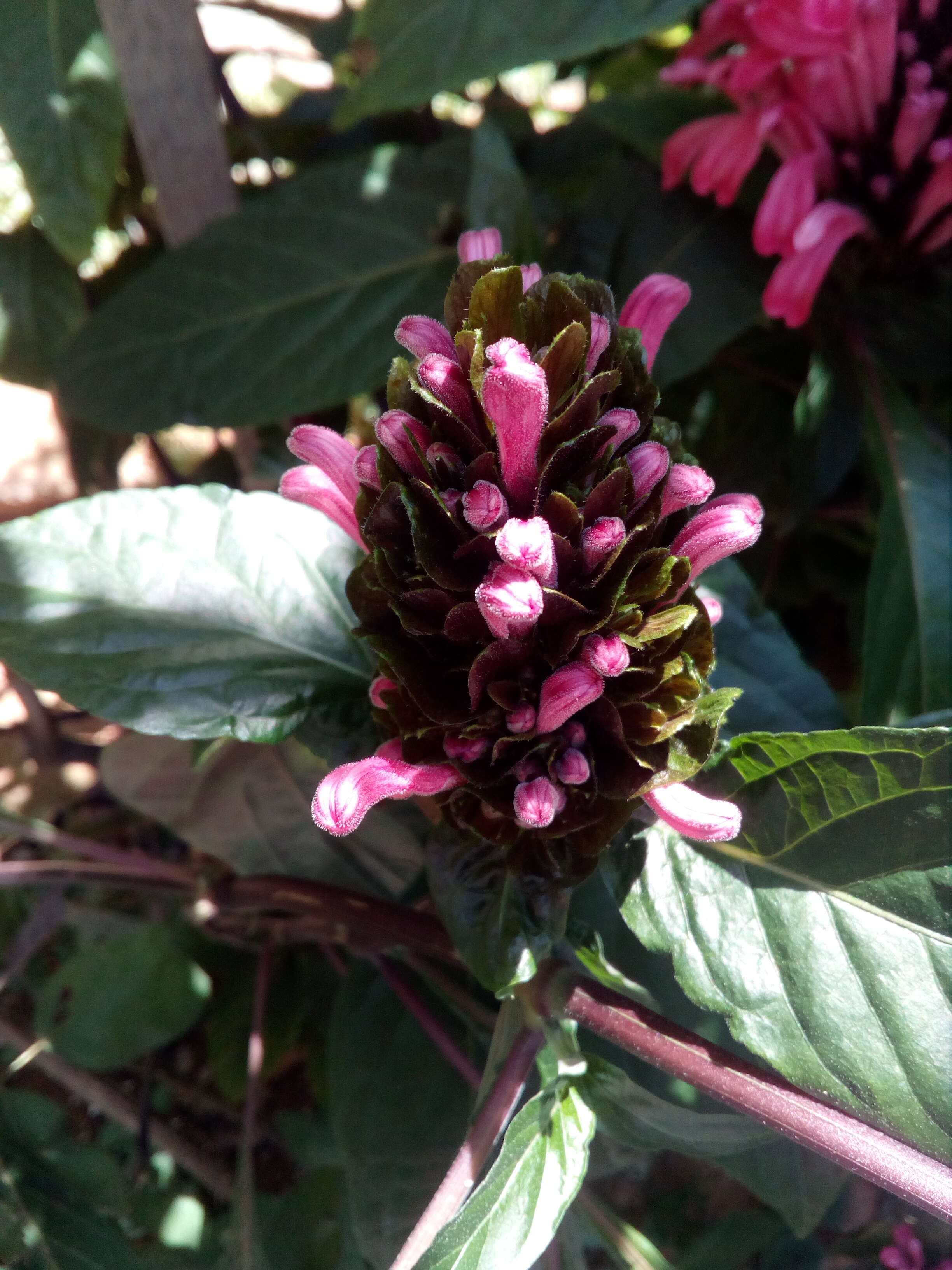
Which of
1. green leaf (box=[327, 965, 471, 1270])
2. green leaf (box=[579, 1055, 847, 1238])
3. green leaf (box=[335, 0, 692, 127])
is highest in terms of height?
green leaf (box=[335, 0, 692, 127])

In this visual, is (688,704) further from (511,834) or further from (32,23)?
(32,23)

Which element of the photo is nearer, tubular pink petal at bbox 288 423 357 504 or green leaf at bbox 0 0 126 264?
tubular pink petal at bbox 288 423 357 504

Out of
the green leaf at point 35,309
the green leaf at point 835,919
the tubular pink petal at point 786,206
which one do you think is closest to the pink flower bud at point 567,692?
the green leaf at point 835,919

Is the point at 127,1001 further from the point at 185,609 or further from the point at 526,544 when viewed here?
the point at 526,544

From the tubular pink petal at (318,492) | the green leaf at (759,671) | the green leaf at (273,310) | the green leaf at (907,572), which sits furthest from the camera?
the green leaf at (273,310)

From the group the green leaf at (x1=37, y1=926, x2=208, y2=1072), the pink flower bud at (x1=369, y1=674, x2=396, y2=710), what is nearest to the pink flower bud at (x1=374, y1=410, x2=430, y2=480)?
the pink flower bud at (x1=369, y1=674, x2=396, y2=710)

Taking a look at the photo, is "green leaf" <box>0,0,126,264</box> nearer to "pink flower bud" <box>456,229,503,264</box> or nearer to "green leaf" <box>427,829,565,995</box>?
"pink flower bud" <box>456,229,503,264</box>

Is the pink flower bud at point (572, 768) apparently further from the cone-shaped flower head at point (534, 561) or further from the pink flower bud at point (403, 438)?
the pink flower bud at point (403, 438)

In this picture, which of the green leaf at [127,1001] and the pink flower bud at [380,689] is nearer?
the pink flower bud at [380,689]

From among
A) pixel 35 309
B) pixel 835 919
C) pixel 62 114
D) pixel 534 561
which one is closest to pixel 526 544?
pixel 534 561
